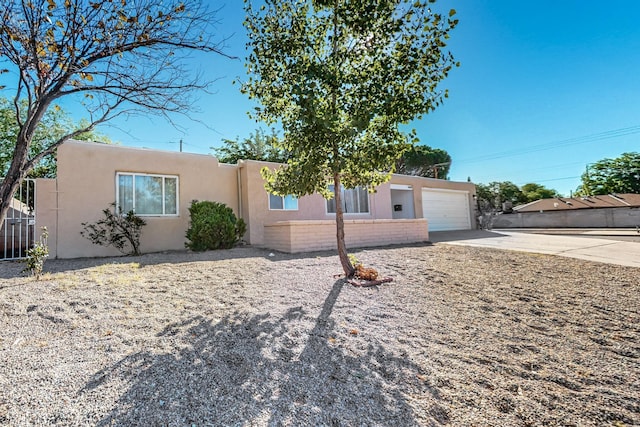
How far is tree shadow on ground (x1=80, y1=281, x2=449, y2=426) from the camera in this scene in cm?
180

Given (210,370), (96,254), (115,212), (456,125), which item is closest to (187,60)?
(210,370)

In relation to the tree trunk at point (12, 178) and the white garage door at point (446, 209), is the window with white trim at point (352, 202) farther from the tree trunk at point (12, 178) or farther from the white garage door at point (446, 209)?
the tree trunk at point (12, 178)

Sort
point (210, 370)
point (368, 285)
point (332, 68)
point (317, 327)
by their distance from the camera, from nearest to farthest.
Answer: point (210, 370) → point (317, 327) → point (332, 68) → point (368, 285)

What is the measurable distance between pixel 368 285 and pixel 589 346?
2.56m

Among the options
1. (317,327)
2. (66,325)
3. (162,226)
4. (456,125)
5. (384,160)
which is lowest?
(317,327)

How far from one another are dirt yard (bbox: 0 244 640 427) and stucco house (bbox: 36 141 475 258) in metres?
3.08

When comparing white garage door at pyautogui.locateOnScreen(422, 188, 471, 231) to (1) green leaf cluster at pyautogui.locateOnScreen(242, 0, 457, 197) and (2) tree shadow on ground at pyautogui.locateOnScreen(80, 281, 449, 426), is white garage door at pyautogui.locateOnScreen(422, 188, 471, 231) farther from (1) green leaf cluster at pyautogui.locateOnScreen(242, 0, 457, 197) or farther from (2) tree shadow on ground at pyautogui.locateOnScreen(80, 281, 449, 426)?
(2) tree shadow on ground at pyautogui.locateOnScreen(80, 281, 449, 426)

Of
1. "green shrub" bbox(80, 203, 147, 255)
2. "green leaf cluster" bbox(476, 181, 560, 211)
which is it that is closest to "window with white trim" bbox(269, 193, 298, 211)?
"green shrub" bbox(80, 203, 147, 255)

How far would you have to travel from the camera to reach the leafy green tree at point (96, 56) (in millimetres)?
2906

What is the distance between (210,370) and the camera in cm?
223

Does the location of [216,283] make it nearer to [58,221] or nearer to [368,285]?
[368,285]

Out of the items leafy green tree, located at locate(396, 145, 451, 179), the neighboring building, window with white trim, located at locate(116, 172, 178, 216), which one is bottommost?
the neighboring building

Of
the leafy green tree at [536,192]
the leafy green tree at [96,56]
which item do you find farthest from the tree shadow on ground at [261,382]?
the leafy green tree at [536,192]

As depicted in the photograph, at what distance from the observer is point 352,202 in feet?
39.4
